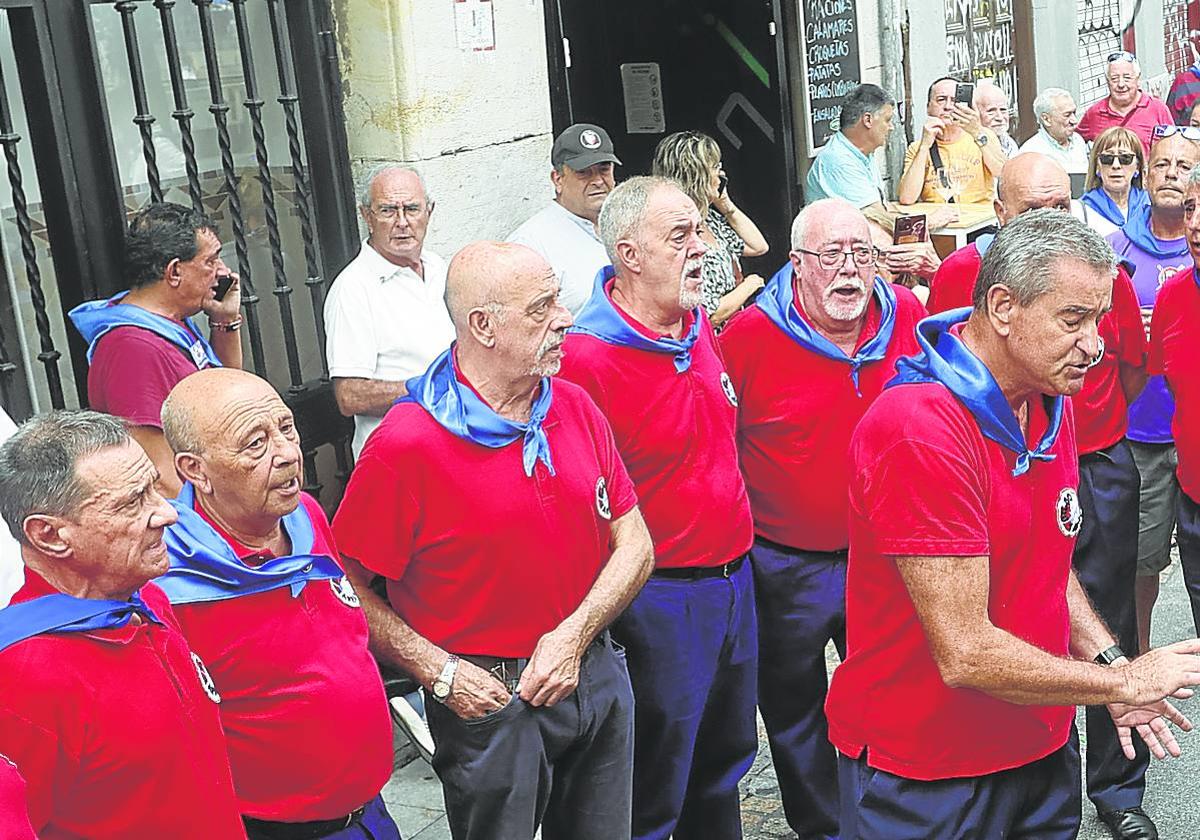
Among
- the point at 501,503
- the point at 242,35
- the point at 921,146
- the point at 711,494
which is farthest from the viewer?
the point at 921,146

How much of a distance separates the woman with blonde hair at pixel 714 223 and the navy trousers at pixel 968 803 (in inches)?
127

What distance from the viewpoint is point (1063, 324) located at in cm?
303

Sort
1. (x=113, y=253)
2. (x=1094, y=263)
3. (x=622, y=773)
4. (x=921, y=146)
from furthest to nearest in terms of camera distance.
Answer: (x=921, y=146) < (x=113, y=253) < (x=622, y=773) < (x=1094, y=263)

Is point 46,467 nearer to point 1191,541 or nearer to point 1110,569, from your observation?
point 1110,569

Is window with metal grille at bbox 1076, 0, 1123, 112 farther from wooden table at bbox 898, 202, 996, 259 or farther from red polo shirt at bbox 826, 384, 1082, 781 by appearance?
red polo shirt at bbox 826, 384, 1082, 781

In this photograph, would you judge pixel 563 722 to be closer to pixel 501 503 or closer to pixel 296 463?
pixel 501 503

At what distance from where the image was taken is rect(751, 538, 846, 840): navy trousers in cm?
446

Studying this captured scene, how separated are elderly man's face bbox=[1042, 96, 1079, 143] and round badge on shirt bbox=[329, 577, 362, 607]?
7296mm

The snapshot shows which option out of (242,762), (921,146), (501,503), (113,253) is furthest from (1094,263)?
(921,146)

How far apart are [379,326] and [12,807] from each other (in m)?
3.12

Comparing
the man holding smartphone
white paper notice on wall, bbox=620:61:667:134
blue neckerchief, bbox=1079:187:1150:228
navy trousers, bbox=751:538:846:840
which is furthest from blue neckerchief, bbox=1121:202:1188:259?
white paper notice on wall, bbox=620:61:667:134

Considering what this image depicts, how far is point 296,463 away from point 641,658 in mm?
1407

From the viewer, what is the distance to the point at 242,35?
546 cm

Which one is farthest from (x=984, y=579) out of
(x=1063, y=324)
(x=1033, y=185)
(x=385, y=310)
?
(x=385, y=310)
